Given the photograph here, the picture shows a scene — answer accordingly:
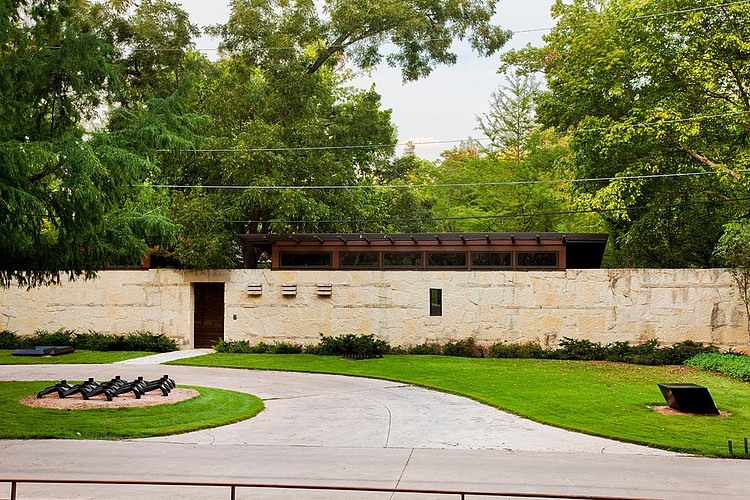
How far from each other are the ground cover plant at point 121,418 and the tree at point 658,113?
15863 mm

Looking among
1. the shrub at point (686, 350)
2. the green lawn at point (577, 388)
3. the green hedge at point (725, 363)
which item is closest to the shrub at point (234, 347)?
the green lawn at point (577, 388)

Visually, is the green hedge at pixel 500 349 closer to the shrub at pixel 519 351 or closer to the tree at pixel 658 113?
the shrub at pixel 519 351

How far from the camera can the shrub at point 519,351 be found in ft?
82.5

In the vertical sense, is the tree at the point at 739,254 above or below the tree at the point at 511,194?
below

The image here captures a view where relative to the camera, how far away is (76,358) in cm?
2464

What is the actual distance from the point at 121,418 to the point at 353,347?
12386mm

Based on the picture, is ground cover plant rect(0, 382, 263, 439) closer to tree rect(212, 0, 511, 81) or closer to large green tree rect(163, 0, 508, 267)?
large green tree rect(163, 0, 508, 267)

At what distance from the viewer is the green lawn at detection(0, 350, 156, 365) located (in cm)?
2378

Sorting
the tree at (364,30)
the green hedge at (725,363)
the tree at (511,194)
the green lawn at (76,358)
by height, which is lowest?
the green lawn at (76,358)

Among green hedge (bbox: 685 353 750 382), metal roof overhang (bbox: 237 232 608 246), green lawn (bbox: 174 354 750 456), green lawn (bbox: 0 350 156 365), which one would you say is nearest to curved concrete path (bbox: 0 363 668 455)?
green lawn (bbox: 174 354 750 456)

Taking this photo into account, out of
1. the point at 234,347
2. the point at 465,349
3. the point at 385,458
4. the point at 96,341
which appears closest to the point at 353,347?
the point at 465,349

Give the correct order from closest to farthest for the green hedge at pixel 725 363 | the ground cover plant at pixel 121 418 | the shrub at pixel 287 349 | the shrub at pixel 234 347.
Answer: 1. the ground cover plant at pixel 121 418
2. the green hedge at pixel 725 363
3. the shrub at pixel 287 349
4. the shrub at pixel 234 347

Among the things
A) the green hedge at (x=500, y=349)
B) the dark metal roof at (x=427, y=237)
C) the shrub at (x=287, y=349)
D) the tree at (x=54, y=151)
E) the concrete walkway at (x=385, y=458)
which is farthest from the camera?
the shrub at (x=287, y=349)

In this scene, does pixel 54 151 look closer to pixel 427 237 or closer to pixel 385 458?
pixel 385 458
